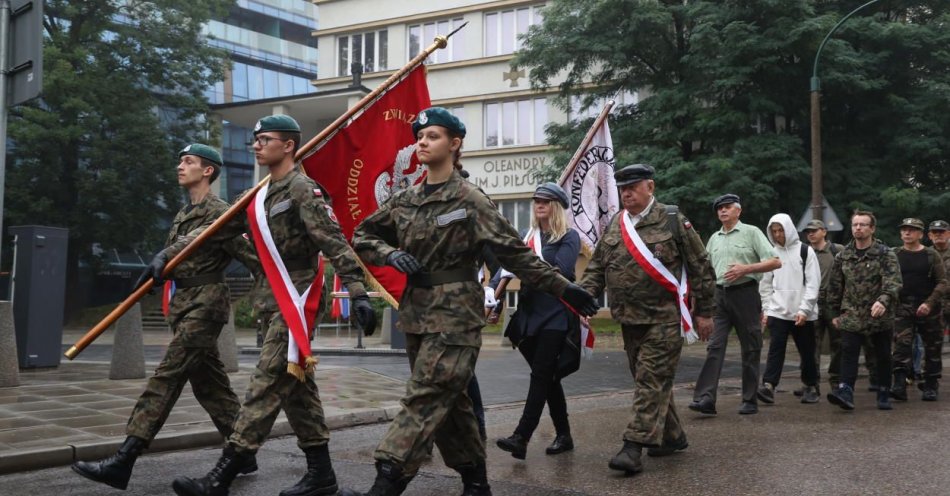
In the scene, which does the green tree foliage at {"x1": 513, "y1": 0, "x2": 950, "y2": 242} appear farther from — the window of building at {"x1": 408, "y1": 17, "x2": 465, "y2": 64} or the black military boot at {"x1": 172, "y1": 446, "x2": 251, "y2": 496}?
the black military boot at {"x1": 172, "y1": 446, "x2": 251, "y2": 496}

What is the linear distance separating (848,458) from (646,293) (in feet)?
5.60

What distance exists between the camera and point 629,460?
572cm

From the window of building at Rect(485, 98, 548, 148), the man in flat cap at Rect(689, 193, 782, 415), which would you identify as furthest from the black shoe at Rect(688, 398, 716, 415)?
the window of building at Rect(485, 98, 548, 148)

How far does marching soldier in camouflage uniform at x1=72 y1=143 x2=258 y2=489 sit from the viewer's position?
17.6ft

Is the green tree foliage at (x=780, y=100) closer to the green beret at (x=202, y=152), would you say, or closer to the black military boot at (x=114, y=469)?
the green beret at (x=202, y=152)

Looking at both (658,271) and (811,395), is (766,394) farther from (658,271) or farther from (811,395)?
(658,271)

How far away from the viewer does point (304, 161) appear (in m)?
Answer: 6.23

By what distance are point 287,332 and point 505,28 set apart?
97.3 feet

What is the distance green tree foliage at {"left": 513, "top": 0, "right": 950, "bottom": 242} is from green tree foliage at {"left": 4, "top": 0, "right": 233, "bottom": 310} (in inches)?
666

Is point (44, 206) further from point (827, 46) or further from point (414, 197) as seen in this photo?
point (414, 197)

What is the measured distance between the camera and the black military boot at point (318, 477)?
514 cm

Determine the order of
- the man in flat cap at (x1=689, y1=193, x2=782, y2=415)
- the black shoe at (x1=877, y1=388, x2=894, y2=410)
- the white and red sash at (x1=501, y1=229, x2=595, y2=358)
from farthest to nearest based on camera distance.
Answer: the black shoe at (x1=877, y1=388, x2=894, y2=410) → the man in flat cap at (x1=689, y1=193, x2=782, y2=415) → the white and red sash at (x1=501, y1=229, x2=595, y2=358)

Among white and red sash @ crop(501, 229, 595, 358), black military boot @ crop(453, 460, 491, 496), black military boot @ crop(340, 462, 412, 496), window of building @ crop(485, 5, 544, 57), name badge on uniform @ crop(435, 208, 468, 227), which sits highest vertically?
window of building @ crop(485, 5, 544, 57)

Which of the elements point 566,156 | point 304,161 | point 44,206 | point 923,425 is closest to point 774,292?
point 923,425
